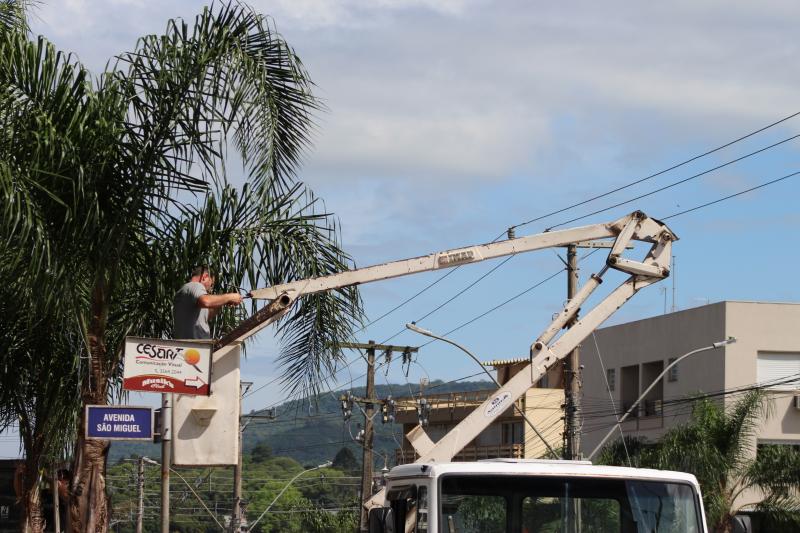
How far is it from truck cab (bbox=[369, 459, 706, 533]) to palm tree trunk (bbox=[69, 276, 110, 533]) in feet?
10.6

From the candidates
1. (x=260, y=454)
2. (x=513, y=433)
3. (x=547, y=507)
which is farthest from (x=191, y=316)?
(x=260, y=454)

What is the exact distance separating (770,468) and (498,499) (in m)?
25.8

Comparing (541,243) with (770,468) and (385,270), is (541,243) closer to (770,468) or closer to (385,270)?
(385,270)

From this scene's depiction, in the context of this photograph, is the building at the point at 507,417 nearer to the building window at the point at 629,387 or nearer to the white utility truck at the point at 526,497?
the building window at the point at 629,387

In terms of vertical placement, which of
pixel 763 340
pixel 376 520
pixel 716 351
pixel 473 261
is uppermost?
pixel 763 340

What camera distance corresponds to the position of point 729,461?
3472cm

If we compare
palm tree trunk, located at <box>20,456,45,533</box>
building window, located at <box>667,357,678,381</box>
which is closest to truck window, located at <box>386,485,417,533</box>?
palm tree trunk, located at <box>20,456,45,533</box>

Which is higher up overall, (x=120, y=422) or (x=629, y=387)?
(x=629, y=387)

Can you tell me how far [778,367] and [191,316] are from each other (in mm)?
36911

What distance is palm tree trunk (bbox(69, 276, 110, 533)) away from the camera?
12758 mm

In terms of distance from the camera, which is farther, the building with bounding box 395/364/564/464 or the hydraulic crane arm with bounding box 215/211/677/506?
the building with bounding box 395/364/564/464

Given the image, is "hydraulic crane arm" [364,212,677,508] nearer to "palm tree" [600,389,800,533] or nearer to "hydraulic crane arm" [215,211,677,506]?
"hydraulic crane arm" [215,211,677,506]

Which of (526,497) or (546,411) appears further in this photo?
(546,411)

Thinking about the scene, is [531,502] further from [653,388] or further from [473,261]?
[653,388]
